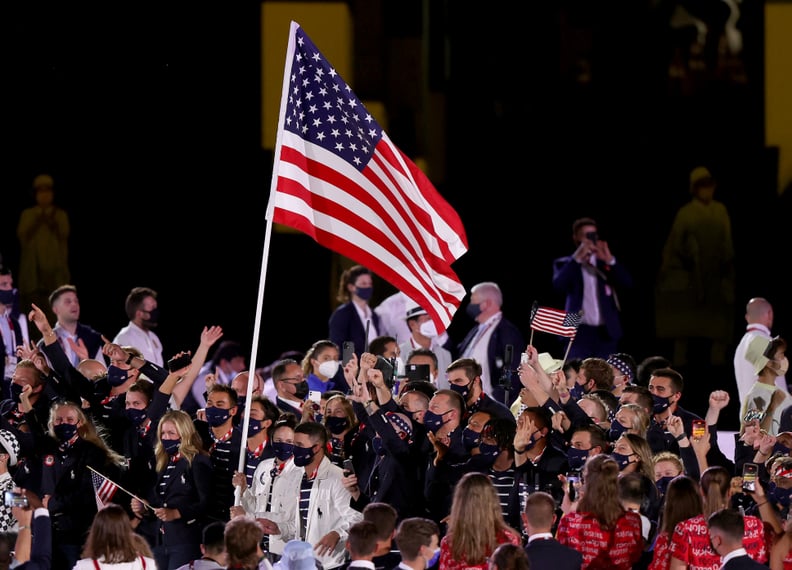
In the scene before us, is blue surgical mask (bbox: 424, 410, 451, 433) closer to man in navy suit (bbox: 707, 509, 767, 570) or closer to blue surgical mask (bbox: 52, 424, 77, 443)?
blue surgical mask (bbox: 52, 424, 77, 443)

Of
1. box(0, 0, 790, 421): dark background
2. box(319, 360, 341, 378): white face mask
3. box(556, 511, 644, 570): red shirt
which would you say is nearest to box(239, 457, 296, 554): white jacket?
box(556, 511, 644, 570): red shirt

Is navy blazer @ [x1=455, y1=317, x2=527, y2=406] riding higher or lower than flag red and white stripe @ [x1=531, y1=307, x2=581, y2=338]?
lower

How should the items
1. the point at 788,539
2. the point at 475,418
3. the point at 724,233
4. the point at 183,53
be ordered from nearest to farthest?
1. the point at 788,539
2. the point at 475,418
3. the point at 724,233
4. the point at 183,53

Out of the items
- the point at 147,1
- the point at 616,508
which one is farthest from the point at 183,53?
the point at 616,508

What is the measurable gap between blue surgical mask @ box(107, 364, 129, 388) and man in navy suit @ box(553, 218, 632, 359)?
5304 millimetres

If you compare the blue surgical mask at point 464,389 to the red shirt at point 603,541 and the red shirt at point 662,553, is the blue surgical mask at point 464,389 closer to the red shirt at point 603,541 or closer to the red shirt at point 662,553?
the red shirt at point 603,541

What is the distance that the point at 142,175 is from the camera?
76.2 feet

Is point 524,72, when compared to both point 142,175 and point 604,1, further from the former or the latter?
point 142,175

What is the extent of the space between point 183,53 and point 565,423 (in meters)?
10.9

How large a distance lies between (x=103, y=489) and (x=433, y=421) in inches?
93.1

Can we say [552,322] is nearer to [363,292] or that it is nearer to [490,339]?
[490,339]

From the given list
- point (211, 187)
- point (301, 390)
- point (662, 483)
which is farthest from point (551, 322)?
point (211, 187)

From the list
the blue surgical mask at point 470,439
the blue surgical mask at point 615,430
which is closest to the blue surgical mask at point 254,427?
the blue surgical mask at point 470,439

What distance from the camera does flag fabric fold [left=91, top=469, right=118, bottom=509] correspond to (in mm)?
13453
